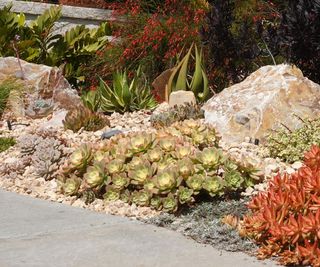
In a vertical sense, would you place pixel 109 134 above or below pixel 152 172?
below

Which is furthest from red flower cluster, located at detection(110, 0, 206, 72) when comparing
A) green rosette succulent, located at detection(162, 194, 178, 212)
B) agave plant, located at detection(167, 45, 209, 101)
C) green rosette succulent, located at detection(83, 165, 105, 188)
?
green rosette succulent, located at detection(162, 194, 178, 212)

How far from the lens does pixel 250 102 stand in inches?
377

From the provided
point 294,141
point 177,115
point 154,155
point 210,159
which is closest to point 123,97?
point 177,115

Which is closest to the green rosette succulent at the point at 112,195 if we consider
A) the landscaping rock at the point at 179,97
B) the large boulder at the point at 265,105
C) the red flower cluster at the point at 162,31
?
the large boulder at the point at 265,105

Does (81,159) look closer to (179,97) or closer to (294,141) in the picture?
(294,141)

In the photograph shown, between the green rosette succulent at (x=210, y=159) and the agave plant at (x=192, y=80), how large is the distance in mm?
4460

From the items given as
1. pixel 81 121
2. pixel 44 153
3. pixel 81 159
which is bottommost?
pixel 81 121

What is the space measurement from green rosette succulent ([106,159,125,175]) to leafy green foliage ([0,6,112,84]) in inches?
248

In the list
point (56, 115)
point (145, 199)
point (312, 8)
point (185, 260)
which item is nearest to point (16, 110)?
point (56, 115)

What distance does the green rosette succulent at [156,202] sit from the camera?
6.77 m

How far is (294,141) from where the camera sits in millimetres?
8422

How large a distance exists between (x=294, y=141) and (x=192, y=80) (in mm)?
3417

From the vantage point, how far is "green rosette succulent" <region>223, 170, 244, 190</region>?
6969 millimetres

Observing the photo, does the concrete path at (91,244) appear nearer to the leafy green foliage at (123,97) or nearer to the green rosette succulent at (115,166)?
the green rosette succulent at (115,166)
